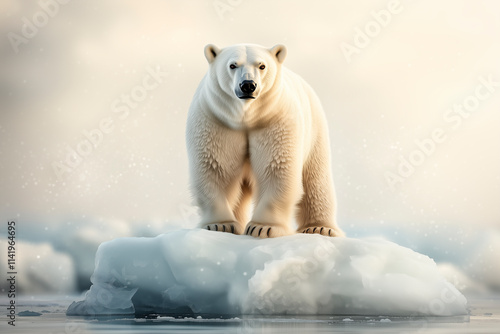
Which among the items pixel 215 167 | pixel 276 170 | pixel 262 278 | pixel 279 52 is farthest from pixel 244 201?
pixel 262 278

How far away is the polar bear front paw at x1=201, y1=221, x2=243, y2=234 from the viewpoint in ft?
20.4

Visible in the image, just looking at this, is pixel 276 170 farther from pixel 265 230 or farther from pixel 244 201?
pixel 244 201

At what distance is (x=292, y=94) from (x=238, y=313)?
7.14ft

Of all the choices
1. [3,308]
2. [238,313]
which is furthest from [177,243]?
[3,308]

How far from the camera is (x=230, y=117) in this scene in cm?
614

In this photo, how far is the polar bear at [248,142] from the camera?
6.06m

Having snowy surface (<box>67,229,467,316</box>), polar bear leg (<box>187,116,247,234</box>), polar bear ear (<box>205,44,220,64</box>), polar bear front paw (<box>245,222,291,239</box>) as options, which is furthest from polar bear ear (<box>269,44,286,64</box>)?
snowy surface (<box>67,229,467,316</box>)

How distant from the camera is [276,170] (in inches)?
245

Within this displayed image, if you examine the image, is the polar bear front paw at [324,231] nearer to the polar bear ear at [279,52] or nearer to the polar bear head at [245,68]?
the polar bear head at [245,68]

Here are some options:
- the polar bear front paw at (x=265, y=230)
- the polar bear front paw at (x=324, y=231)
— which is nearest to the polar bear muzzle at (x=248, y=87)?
the polar bear front paw at (x=265, y=230)

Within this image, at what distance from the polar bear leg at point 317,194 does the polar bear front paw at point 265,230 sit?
834mm

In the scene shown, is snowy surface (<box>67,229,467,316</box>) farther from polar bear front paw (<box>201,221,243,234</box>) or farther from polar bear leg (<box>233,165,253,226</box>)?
polar bear leg (<box>233,165,253,226</box>)

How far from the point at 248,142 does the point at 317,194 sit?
107 cm

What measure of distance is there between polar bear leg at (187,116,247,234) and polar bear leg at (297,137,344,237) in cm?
83
